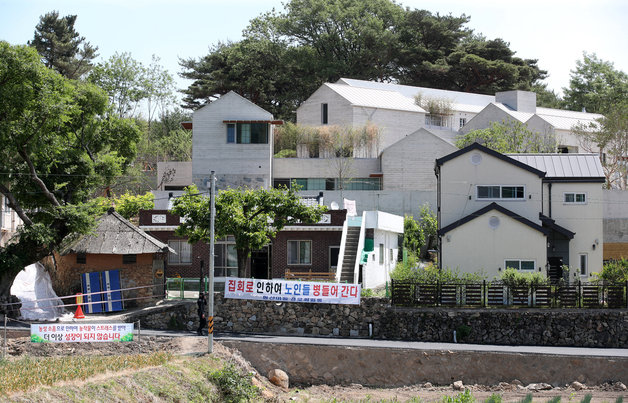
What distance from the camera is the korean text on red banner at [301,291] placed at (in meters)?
36.2

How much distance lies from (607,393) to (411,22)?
6553cm

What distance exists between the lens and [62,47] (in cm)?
7975

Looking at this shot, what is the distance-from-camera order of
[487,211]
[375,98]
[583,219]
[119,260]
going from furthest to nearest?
[375,98], [583,219], [487,211], [119,260]

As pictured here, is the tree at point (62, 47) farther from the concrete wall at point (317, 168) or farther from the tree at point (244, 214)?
the tree at point (244, 214)

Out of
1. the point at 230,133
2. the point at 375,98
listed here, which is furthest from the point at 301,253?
the point at 375,98

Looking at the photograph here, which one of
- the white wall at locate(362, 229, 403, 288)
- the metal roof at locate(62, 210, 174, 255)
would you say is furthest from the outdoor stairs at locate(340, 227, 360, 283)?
the metal roof at locate(62, 210, 174, 255)

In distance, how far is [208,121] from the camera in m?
56.8

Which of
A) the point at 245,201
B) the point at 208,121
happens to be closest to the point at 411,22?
the point at 208,121

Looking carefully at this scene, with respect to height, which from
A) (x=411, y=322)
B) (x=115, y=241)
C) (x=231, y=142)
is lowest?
(x=411, y=322)

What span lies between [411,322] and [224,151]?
81.3 ft

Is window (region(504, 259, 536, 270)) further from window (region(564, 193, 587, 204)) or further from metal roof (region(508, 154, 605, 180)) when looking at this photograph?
metal roof (region(508, 154, 605, 180))

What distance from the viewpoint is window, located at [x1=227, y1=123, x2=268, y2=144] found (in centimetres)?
5669

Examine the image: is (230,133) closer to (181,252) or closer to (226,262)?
(181,252)

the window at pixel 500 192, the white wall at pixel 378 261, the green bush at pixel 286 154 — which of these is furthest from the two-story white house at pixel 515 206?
Answer: the green bush at pixel 286 154
